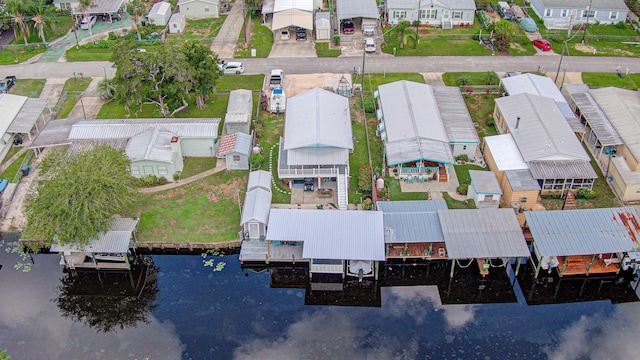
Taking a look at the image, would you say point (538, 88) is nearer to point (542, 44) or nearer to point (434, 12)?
point (542, 44)

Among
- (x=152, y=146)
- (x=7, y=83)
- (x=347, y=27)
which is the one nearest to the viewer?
(x=152, y=146)

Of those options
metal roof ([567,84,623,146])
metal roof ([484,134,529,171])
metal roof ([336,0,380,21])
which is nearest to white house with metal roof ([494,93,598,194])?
metal roof ([484,134,529,171])

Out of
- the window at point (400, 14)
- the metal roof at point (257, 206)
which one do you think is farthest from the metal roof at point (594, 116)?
the metal roof at point (257, 206)

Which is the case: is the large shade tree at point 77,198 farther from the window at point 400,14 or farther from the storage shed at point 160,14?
the window at point 400,14

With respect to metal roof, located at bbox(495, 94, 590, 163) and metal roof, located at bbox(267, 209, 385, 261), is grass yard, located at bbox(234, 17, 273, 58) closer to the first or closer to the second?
metal roof, located at bbox(495, 94, 590, 163)

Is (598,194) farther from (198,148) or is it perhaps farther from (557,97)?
(198,148)

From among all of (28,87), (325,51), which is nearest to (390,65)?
(325,51)

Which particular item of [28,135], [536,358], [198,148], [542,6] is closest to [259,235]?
[198,148]
